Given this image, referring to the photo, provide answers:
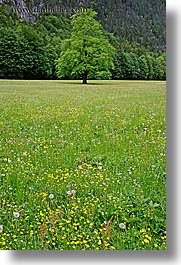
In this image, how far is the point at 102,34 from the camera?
7.61 feet

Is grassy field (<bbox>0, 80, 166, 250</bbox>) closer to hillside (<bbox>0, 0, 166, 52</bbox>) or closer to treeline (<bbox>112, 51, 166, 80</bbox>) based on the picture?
treeline (<bbox>112, 51, 166, 80</bbox>)

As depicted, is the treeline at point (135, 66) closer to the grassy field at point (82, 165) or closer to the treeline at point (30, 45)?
the grassy field at point (82, 165)

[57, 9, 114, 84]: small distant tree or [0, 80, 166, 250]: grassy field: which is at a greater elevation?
[57, 9, 114, 84]: small distant tree

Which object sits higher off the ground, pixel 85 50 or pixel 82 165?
pixel 85 50

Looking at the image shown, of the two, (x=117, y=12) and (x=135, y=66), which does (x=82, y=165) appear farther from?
(x=117, y=12)

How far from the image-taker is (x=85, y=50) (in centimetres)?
229

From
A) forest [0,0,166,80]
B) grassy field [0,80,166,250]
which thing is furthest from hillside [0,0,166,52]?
grassy field [0,80,166,250]

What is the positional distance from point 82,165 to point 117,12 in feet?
2.53

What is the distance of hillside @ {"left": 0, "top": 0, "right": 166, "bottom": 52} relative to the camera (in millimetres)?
2297

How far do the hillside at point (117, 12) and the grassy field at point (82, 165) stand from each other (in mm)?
247

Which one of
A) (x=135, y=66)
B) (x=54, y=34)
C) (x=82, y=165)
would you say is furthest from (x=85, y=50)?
(x=82, y=165)

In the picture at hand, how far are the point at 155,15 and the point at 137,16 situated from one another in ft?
0.42

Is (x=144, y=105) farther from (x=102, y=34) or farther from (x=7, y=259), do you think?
(x=7, y=259)

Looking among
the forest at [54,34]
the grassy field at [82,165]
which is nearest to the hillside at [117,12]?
the forest at [54,34]
